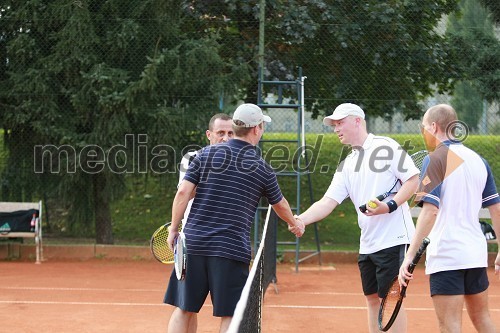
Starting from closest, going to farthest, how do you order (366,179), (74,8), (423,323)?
(366,179) < (423,323) < (74,8)

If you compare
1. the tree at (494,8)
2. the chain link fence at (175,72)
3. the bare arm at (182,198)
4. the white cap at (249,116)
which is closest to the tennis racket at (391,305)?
the white cap at (249,116)

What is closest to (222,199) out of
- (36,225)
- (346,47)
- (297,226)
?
(297,226)

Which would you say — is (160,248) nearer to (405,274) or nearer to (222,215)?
(222,215)

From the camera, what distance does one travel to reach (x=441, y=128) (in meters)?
4.61

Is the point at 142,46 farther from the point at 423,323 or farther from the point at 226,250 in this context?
the point at 226,250

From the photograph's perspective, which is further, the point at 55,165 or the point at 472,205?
the point at 55,165

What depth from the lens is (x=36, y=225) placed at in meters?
11.0

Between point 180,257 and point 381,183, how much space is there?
144 cm

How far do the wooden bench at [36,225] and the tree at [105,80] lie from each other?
1.61 ft

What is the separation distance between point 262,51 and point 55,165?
10.6 ft

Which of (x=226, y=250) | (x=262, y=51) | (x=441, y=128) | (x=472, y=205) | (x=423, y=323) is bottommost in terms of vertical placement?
(x=423, y=323)

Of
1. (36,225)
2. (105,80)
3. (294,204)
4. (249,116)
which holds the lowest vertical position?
(36,225)

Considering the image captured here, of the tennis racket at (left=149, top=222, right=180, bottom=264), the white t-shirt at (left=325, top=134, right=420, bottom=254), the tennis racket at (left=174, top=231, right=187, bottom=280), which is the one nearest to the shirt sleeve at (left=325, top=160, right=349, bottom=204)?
the white t-shirt at (left=325, top=134, right=420, bottom=254)

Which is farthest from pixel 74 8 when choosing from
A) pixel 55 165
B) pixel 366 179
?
pixel 366 179
